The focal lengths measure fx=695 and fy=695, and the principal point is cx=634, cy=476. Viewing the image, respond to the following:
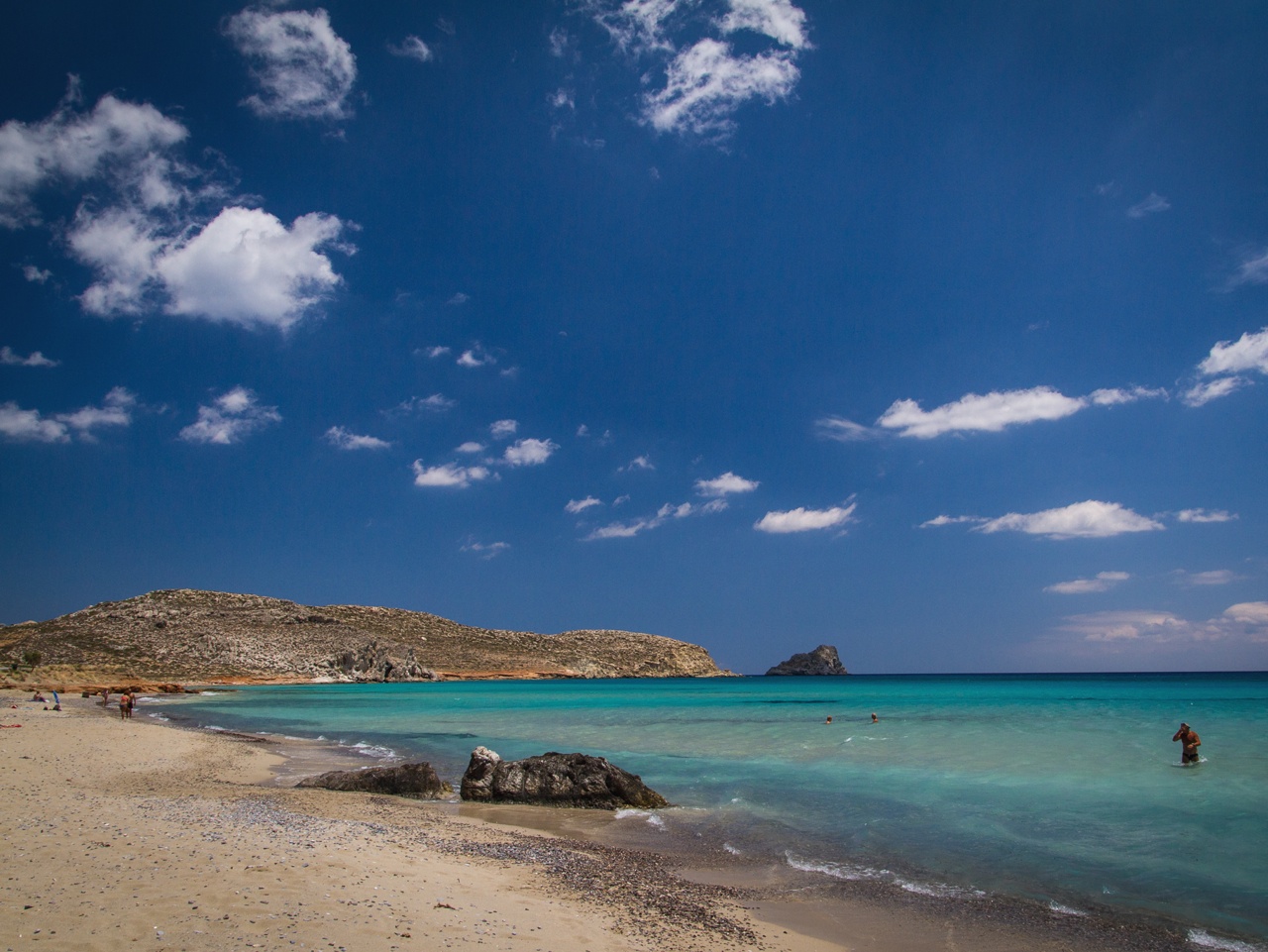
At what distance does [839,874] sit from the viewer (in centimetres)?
928

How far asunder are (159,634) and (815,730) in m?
76.2

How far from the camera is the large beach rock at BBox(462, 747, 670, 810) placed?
44.9ft

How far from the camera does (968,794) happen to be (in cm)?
1472

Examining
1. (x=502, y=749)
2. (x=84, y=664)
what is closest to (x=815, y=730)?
(x=502, y=749)

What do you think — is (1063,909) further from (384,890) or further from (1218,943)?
(384,890)

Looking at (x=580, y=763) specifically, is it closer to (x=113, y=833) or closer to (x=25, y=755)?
(x=113, y=833)

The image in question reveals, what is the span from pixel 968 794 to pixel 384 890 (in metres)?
12.5

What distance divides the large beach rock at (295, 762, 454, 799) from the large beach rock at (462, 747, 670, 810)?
0.72 metres

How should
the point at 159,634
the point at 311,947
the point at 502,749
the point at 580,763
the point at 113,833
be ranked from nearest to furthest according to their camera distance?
the point at 311,947, the point at 113,833, the point at 580,763, the point at 502,749, the point at 159,634

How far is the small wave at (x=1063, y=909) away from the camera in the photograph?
26.5 feet

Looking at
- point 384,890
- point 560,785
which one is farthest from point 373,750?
point 384,890

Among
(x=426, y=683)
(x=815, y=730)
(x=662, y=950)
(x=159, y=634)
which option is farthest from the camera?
(x=426, y=683)

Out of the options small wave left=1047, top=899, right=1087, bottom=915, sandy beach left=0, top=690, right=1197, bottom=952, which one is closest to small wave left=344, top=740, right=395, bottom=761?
sandy beach left=0, top=690, right=1197, bottom=952

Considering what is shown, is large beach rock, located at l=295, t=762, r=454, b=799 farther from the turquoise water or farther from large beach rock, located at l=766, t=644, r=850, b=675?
large beach rock, located at l=766, t=644, r=850, b=675
